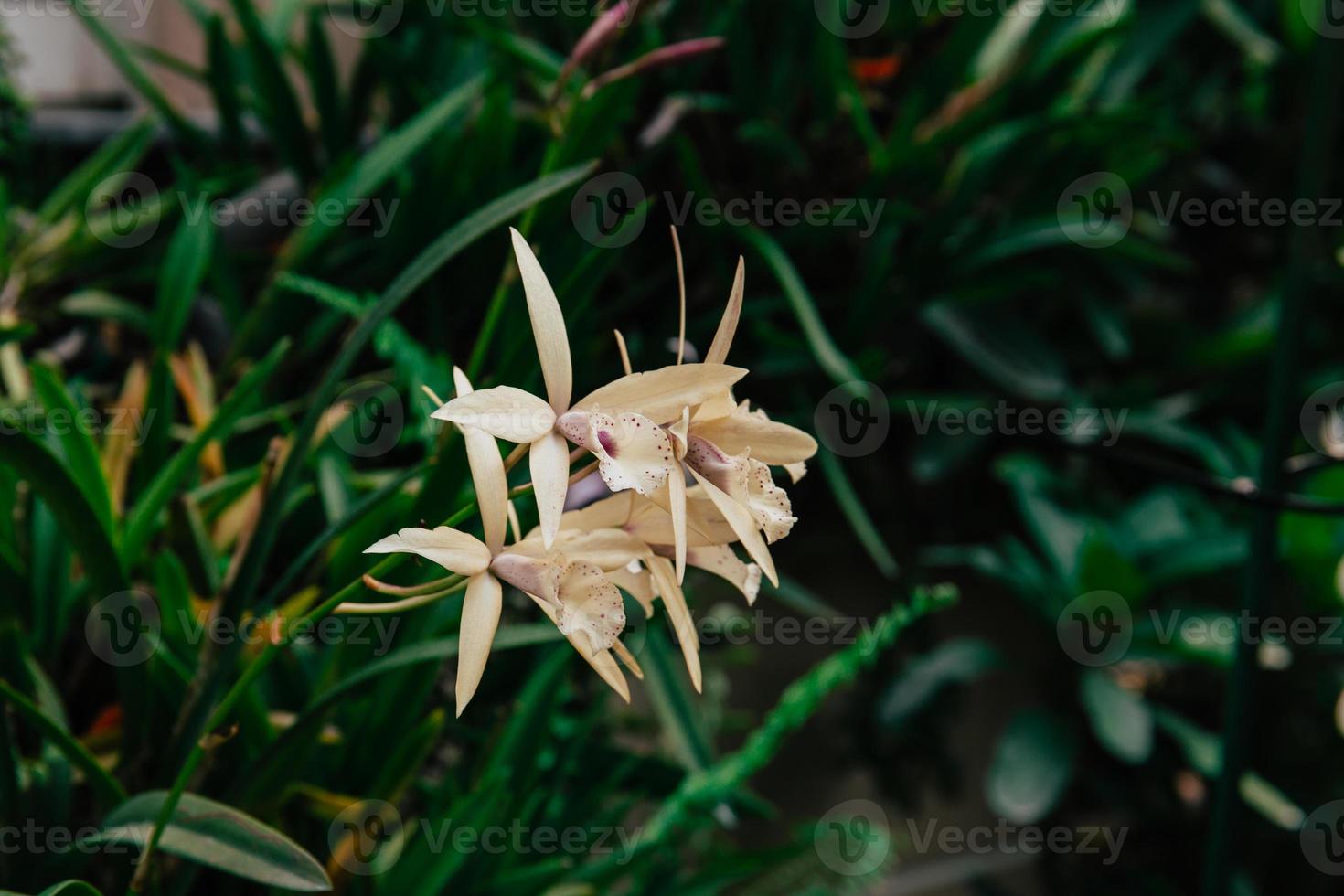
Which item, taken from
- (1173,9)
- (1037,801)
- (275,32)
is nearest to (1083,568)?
(1037,801)

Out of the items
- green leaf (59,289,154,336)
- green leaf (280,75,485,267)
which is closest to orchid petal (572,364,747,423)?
green leaf (280,75,485,267)

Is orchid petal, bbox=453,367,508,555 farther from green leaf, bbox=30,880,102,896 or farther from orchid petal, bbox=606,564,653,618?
green leaf, bbox=30,880,102,896

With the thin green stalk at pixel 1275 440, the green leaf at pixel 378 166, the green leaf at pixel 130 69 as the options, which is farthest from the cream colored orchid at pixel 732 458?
the green leaf at pixel 130 69

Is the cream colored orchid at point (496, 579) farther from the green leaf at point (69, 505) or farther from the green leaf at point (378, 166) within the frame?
the green leaf at point (378, 166)

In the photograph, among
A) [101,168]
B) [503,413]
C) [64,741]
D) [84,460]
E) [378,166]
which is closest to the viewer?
[503,413]

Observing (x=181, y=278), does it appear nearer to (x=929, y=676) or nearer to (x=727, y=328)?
(x=727, y=328)

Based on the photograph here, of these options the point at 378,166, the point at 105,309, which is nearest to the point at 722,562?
the point at 378,166
